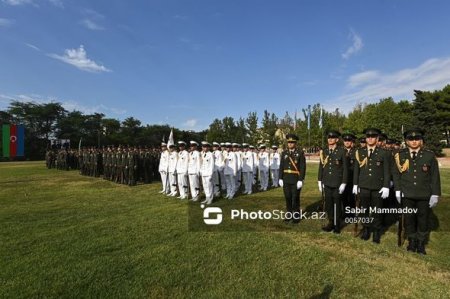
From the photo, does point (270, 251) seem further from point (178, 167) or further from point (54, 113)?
point (54, 113)

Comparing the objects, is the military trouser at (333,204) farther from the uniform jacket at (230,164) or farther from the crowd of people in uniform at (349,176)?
the uniform jacket at (230,164)

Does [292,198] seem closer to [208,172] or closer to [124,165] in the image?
[208,172]

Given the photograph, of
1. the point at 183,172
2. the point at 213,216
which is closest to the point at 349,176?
the point at 213,216

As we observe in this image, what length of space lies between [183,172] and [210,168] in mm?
1355

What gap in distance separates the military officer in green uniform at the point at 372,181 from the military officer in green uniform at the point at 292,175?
4.42ft

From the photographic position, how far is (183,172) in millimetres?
11109

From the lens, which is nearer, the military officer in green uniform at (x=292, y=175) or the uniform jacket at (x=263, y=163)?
the military officer in green uniform at (x=292, y=175)

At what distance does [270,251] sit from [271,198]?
5793 millimetres

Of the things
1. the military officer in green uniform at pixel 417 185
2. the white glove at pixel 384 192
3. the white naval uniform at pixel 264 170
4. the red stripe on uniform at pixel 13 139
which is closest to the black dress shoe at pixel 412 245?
the military officer in green uniform at pixel 417 185

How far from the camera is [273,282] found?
439 cm

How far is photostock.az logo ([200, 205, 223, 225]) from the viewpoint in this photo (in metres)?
7.77

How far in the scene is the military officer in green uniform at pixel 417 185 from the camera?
5.46m

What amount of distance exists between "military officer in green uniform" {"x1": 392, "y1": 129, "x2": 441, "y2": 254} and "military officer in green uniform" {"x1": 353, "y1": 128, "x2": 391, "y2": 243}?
360 millimetres

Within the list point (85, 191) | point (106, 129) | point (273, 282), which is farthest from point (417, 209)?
point (106, 129)
